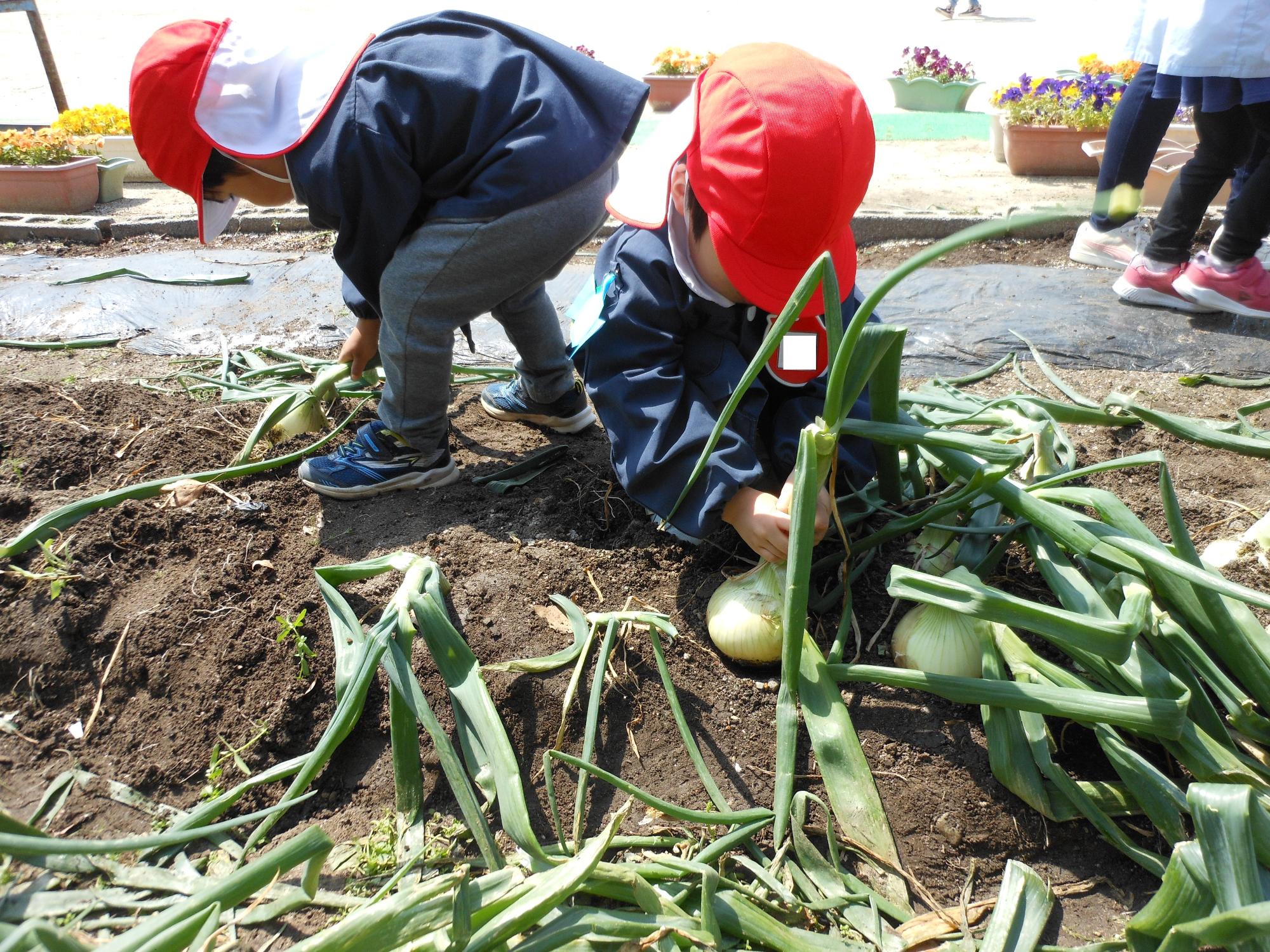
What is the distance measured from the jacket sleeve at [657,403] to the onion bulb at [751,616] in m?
0.12

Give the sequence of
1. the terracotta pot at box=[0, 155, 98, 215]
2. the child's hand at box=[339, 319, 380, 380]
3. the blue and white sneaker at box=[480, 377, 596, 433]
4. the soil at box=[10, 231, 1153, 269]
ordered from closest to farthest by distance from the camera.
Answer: the child's hand at box=[339, 319, 380, 380] < the blue and white sneaker at box=[480, 377, 596, 433] < the soil at box=[10, 231, 1153, 269] < the terracotta pot at box=[0, 155, 98, 215]

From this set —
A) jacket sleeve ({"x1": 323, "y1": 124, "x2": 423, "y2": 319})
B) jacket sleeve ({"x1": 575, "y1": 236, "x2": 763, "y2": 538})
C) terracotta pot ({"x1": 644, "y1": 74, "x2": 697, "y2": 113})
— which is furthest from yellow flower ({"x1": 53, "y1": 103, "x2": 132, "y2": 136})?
jacket sleeve ({"x1": 575, "y1": 236, "x2": 763, "y2": 538})

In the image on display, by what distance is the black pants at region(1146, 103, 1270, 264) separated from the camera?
2.76 metres

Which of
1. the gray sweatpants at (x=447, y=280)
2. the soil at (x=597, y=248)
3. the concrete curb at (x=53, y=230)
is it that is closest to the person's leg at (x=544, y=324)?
the gray sweatpants at (x=447, y=280)

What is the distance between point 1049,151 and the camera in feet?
15.5

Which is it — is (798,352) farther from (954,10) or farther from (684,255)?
(954,10)

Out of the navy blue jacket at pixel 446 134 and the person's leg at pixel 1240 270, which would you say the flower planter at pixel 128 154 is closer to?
the navy blue jacket at pixel 446 134

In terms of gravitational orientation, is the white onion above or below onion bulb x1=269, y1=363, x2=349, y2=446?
above

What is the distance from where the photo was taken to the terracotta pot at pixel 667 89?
6.49 meters

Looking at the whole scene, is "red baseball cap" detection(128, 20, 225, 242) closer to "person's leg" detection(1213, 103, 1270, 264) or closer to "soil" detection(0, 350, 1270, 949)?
"soil" detection(0, 350, 1270, 949)

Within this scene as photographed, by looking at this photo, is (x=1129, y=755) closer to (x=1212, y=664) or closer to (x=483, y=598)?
(x=1212, y=664)

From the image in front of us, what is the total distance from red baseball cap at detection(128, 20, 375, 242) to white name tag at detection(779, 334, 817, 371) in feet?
3.31

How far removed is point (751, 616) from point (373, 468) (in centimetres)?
91

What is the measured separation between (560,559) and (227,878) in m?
0.81
